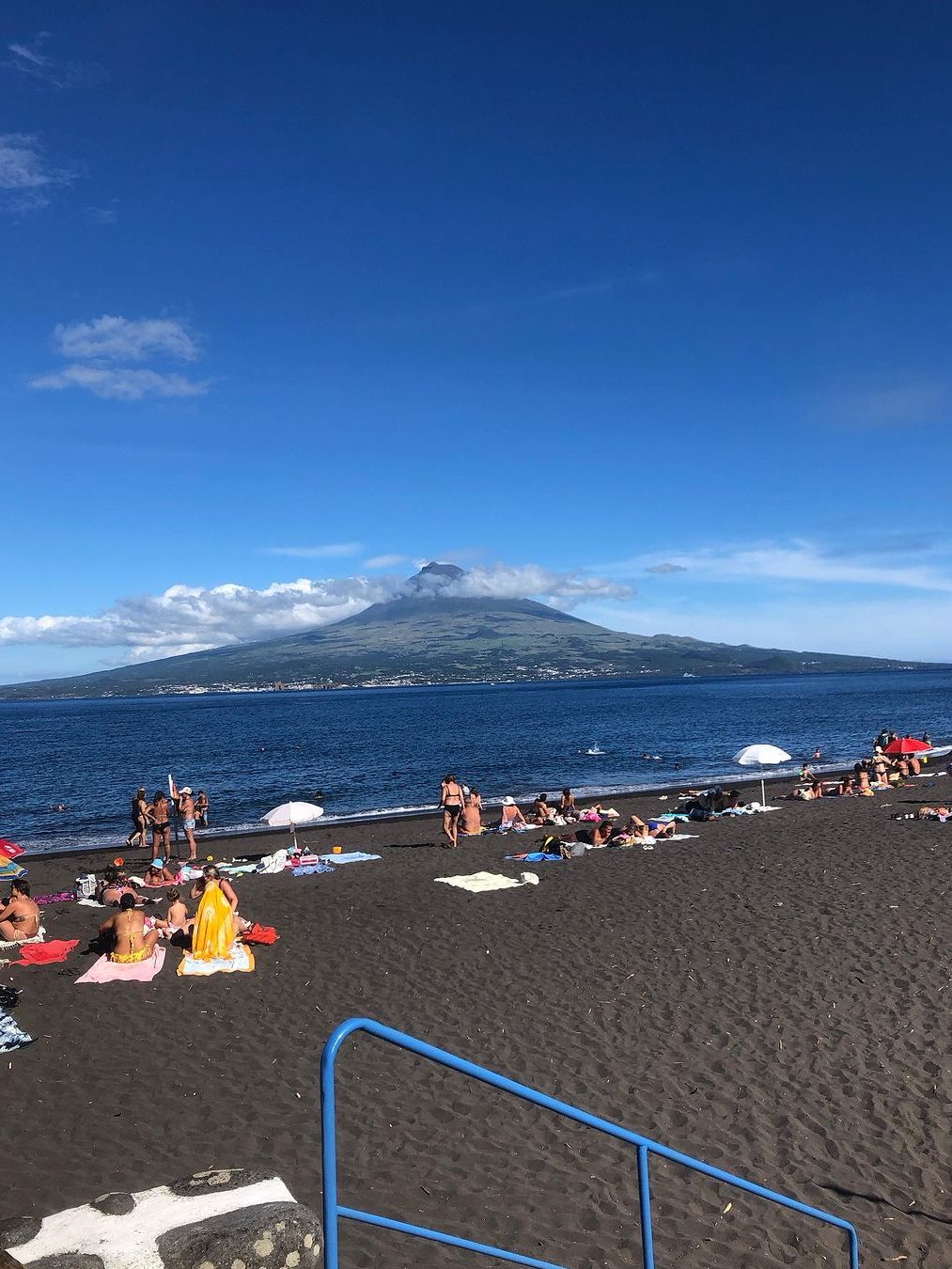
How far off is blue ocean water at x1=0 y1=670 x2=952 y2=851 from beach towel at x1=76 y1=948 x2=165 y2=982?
57.6 ft

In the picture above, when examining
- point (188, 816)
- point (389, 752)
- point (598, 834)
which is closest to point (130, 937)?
point (188, 816)

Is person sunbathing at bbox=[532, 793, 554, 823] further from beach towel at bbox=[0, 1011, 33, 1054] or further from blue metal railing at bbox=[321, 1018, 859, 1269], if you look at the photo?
blue metal railing at bbox=[321, 1018, 859, 1269]

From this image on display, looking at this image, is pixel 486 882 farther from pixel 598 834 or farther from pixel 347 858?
pixel 347 858

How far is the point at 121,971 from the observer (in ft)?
36.0

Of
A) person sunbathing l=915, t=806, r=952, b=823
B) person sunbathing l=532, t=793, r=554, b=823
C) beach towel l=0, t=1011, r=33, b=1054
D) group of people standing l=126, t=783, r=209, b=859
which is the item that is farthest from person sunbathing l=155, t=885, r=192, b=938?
person sunbathing l=915, t=806, r=952, b=823

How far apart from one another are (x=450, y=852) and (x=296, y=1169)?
13.4 meters

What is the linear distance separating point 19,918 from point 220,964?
152 inches

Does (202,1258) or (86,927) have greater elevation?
(202,1258)

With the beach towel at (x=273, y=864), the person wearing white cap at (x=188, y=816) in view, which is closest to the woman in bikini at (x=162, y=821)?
the person wearing white cap at (x=188, y=816)

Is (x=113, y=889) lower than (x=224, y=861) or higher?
higher

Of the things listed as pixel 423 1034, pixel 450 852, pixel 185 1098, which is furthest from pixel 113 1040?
pixel 450 852

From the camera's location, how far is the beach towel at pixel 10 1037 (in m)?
8.81

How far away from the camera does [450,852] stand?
19.8 metres

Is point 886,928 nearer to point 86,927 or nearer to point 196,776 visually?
point 86,927
